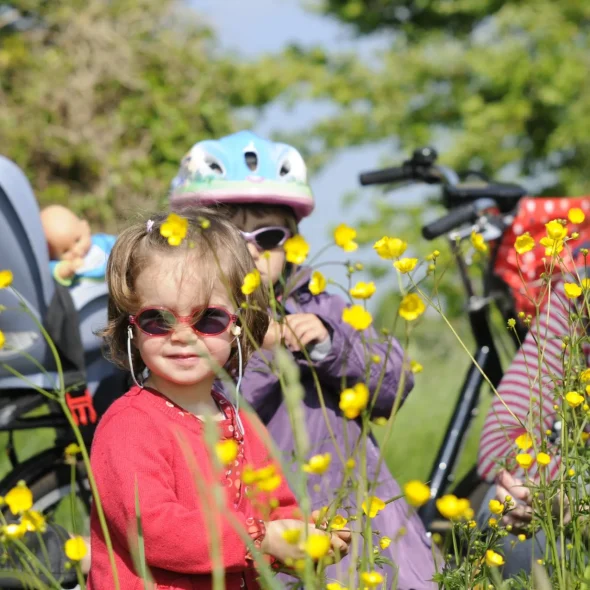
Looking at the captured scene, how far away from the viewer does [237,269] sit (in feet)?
6.70

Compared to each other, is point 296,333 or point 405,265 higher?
point 405,265

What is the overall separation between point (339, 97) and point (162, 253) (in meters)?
9.26

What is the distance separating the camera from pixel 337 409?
2.71 m

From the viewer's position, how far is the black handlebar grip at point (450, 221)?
3.09 meters

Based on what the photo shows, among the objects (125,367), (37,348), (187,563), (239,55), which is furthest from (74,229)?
(239,55)

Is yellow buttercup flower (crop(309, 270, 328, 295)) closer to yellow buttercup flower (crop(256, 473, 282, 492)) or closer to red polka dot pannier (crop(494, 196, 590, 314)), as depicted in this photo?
yellow buttercup flower (crop(256, 473, 282, 492))

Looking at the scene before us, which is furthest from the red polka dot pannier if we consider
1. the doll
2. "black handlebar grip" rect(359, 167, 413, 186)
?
the doll

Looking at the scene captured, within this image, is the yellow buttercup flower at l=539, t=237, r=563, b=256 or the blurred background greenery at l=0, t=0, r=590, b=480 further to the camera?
the blurred background greenery at l=0, t=0, r=590, b=480

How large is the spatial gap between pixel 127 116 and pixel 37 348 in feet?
17.4

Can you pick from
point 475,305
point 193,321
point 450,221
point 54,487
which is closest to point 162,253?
point 193,321

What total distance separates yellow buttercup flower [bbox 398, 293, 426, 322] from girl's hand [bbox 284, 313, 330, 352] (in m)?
1.05

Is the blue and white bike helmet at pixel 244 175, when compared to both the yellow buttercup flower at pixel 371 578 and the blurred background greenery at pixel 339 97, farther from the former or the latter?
the blurred background greenery at pixel 339 97

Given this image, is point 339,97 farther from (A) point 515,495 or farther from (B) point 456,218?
(A) point 515,495

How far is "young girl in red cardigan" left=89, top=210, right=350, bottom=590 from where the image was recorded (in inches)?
69.2
